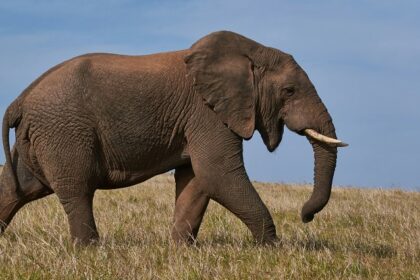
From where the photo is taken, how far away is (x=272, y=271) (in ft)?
19.9

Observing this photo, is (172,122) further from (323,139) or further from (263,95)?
(323,139)

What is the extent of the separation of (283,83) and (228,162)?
1.10 metres

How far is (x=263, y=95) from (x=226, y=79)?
1.52ft

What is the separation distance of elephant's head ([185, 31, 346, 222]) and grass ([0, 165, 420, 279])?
1025mm

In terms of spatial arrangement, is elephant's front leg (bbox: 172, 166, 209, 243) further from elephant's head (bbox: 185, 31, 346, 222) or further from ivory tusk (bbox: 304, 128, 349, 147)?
ivory tusk (bbox: 304, 128, 349, 147)

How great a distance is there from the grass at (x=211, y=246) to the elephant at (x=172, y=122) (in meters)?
0.53

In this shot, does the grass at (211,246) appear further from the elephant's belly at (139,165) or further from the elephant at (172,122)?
the elephant's belly at (139,165)

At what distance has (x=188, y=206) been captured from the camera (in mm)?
8227

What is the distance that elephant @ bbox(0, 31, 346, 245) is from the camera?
25.0 ft

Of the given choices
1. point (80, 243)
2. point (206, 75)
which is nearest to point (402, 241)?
point (206, 75)

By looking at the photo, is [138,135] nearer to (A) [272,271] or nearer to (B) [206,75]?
(B) [206,75]

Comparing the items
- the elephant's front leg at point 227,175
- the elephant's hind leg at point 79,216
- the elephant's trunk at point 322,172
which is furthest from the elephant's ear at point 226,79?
the elephant's hind leg at point 79,216

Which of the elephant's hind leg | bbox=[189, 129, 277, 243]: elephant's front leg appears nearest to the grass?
the elephant's hind leg

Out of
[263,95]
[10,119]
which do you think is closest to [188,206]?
[263,95]
